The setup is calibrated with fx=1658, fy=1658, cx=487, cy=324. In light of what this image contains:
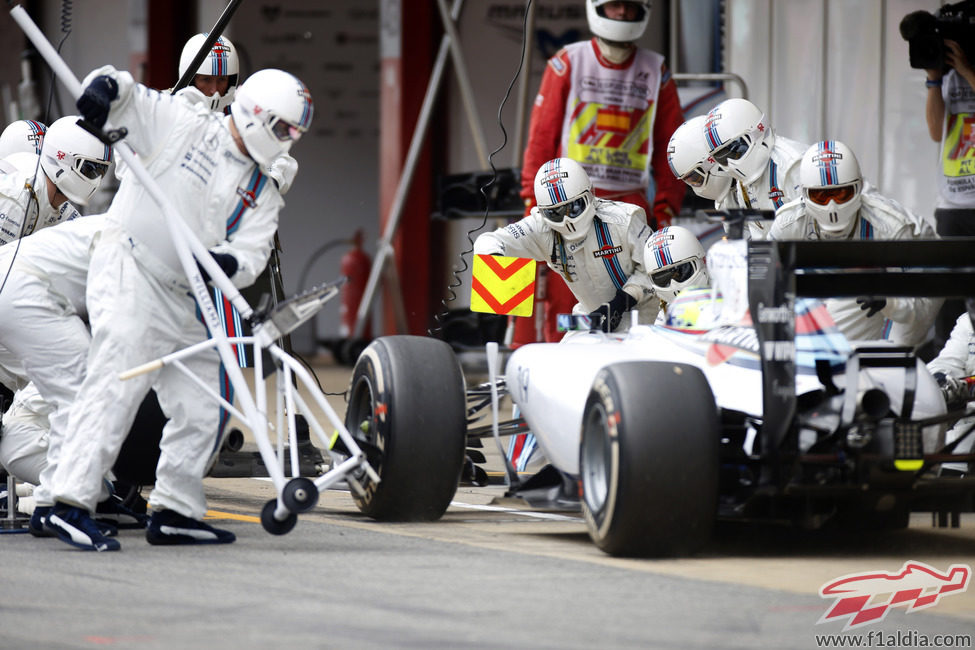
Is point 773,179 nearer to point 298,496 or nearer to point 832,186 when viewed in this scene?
point 832,186

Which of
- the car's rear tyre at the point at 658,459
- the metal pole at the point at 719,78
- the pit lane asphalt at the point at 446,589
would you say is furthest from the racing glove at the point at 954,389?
the metal pole at the point at 719,78

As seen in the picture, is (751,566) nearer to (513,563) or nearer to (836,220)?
(513,563)

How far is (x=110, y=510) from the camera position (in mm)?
7535

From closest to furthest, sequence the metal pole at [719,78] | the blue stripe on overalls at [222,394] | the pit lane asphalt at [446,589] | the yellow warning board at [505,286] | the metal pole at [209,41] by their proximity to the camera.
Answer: the pit lane asphalt at [446,589] → the blue stripe on overalls at [222,394] → the metal pole at [209,41] → the yellow warning board at [505,286] → the metal pole at [719,78]

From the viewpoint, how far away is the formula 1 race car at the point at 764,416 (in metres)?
5.92

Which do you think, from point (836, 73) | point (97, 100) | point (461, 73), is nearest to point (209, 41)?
point (97, 100)

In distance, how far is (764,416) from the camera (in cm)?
596

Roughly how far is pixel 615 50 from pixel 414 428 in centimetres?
407

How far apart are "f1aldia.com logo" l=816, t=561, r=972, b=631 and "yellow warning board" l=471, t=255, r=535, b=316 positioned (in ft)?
8.44

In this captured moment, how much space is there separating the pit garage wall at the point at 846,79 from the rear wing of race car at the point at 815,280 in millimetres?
4826

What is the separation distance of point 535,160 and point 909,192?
2696 mm

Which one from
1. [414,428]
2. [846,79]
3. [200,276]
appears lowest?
[414,428]

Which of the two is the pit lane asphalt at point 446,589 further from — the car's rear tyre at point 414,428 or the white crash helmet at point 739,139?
the white crash helmet at point 739,139

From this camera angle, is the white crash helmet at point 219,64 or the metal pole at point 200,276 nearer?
the metal pole at point 200,276
